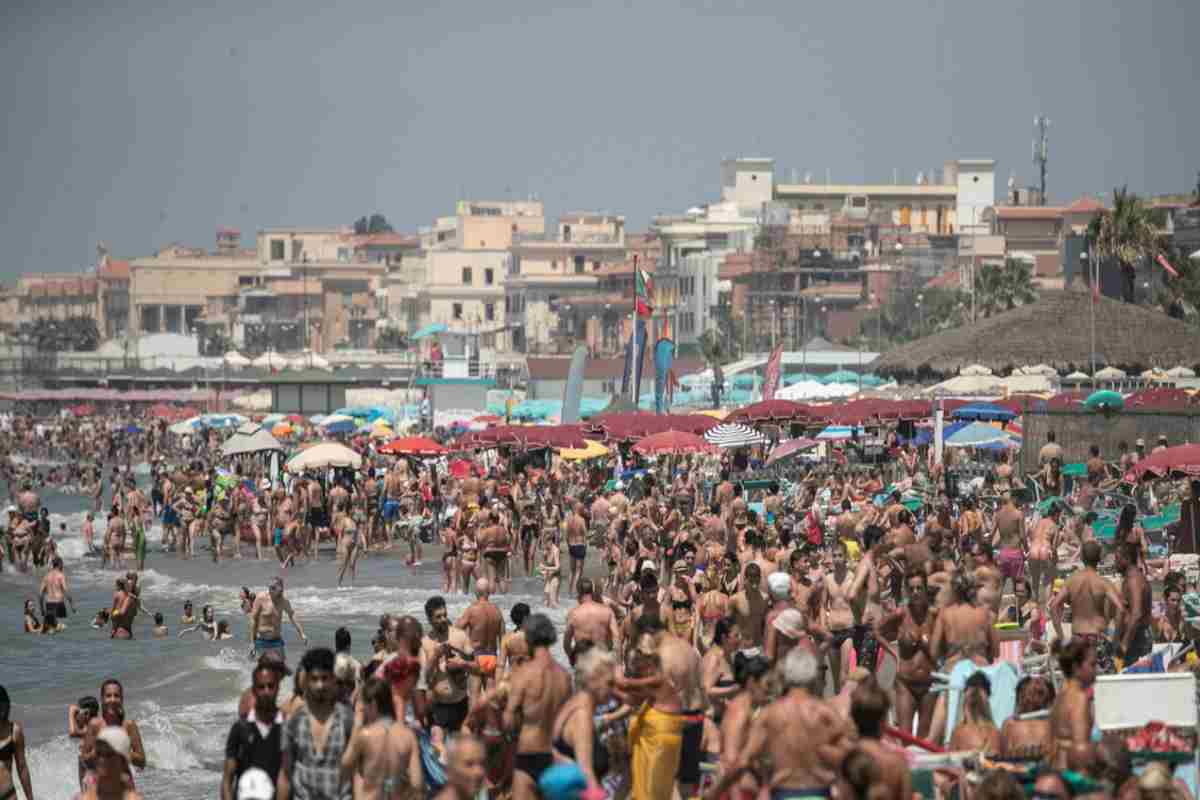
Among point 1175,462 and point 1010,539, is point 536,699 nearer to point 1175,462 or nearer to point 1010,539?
point 1010,539

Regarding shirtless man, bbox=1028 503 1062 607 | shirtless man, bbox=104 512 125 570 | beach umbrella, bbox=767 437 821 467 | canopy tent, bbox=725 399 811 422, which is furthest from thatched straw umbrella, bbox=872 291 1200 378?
shirtless man, bbox=1028 503 1062 607

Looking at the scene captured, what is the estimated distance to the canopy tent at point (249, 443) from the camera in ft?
120

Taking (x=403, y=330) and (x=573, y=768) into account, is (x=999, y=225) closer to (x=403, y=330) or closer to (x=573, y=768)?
(x=403, y=330)

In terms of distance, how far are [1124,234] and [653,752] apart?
168 feet

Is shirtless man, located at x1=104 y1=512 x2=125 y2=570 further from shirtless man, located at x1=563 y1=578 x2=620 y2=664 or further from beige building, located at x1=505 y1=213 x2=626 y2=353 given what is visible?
beige building, located at x1=505 y1=213 x2=626 y2=353

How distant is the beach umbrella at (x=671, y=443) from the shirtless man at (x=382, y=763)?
22.8 metres

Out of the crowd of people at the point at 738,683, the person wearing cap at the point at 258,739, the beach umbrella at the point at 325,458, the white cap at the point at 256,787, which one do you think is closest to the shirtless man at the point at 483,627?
the crowd of people at the point at 738,683

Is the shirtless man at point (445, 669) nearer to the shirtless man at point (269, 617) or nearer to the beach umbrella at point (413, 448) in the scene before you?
the shirtless man at point (269, 617)

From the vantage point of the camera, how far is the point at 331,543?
3491 cm

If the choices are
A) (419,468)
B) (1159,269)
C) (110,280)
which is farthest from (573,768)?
(110,280)

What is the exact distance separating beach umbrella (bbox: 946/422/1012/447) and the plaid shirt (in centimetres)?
2253

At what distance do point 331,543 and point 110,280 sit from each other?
162900mm

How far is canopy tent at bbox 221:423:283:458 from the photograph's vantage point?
120 ft

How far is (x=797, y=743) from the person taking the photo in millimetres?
8383
